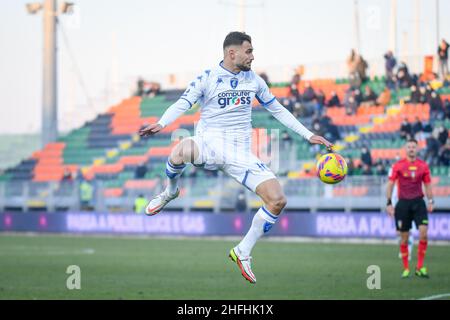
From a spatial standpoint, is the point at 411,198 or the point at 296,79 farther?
the point at 296,79

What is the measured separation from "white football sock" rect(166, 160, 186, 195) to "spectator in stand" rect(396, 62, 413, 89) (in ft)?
85.2

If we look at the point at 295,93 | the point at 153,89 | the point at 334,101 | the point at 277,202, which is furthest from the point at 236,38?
the point at 153,89

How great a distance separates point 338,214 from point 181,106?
21544 mm

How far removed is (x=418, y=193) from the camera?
20.3 metres

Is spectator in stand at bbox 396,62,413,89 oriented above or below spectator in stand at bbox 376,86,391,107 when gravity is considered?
above

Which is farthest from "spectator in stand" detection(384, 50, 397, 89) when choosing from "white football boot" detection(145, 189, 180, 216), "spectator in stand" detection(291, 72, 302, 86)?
"white football boot" detection(145, 189, 180, 216)

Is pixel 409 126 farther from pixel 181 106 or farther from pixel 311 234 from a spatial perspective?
pixel 181 106

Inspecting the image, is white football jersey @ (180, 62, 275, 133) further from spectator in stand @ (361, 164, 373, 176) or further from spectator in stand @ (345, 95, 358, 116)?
spectator in stand @ (345, 95, 358, 116)

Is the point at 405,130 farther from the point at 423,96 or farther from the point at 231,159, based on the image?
the point at 231,159

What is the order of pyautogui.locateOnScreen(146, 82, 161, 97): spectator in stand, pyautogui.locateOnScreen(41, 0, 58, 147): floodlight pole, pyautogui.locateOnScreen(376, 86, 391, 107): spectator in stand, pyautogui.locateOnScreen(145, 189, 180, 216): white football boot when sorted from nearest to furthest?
1. pyautogui.locateOnScreen(145, 189, 180, 216): white football boot
2. pyautogui.locateOnScreen(376, 86, 391, 107): spectator in stand
3. pyautogui.locateOnScreen(41, 0, 58, 147): floodlight pole
4. pyautogui.locateOnScreen(146, 82, 161, 97): spectator in stand

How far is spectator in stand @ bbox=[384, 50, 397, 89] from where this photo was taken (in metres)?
37.5

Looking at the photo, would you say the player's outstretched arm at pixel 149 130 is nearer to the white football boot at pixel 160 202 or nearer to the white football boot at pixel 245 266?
the white football boot at pixel 160 202

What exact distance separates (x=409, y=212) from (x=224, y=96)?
31.4ft

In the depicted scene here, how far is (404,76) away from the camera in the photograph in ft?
122
